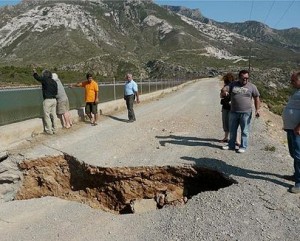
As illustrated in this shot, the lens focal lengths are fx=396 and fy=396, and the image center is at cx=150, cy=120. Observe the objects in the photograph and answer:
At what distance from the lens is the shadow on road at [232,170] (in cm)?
715

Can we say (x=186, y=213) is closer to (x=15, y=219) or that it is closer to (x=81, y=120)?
(x=15, y=219)

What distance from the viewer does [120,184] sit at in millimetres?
8078

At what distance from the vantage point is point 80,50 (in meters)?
121

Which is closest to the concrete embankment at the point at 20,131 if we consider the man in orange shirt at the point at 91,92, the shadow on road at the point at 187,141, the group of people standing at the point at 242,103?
the man in orange shirt at the point at 91,92

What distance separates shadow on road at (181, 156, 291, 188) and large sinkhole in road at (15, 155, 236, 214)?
155 mm

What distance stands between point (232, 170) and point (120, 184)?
7.43ft

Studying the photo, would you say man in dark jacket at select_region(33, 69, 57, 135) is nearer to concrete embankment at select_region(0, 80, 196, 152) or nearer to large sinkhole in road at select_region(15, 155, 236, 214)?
concrete embankment at select_region(0, 80, 196, 152)

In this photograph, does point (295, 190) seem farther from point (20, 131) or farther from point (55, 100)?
point (55, 100)

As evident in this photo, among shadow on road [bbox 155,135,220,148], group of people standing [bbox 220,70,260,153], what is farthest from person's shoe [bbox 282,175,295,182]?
shadow on road [bbox 155,135,220,148]

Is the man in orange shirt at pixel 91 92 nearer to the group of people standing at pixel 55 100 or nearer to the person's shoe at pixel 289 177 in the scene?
the group of people standing at pixel 55 100

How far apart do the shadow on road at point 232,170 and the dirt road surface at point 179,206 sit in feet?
0.05

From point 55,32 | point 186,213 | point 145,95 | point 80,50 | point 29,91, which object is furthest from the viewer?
point 55,32

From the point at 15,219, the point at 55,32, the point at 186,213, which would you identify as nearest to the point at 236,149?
the point at 186,213

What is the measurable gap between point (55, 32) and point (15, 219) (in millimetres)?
140067
